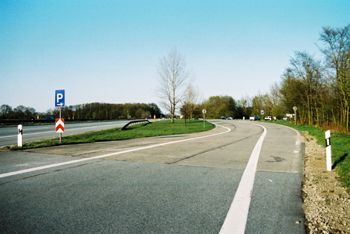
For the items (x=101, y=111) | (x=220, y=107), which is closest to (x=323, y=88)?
(x=220, y=107)

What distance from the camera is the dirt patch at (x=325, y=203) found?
306cm

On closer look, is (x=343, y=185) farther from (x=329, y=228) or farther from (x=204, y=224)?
(x=204, y=224)

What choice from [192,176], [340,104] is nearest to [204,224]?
[192,176]

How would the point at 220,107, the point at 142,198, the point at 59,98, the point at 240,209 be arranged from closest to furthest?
the point at 240,209
the point at 142,198
the point at 59,98
the point at 220,107

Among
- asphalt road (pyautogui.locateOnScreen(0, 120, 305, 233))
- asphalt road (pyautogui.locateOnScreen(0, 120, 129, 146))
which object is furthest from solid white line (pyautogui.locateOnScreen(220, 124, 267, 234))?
asphalt road (pyautogui.locateOnScreen(0, 120, 129, 146))

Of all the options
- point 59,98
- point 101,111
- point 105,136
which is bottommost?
point 105,136

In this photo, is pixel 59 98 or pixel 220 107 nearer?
pixel 59 98

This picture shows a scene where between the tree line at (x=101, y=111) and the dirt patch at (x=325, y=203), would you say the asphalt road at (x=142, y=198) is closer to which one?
the dirt patch at (x=325, y=203)

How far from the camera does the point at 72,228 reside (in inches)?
117

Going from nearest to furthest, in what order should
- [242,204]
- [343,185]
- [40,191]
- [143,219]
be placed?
[143,219] < [242,204] < [40,191] < [343,185]

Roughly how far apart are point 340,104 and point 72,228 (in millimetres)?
27200

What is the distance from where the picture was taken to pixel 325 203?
388 centimetres

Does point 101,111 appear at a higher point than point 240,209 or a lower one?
higher

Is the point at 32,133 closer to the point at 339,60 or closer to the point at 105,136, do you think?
the point at 105,136
